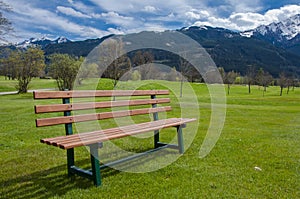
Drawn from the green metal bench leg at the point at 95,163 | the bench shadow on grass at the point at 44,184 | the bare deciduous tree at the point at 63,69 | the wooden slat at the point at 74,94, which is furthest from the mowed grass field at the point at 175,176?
the bare deciduous tree at the point at 63,69

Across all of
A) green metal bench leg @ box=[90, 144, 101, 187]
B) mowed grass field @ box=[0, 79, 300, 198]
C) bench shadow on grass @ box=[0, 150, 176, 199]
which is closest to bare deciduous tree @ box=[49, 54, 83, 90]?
mowed grass field @ box=[0, 79, 300, 198]

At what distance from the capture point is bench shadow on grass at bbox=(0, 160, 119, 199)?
362cm

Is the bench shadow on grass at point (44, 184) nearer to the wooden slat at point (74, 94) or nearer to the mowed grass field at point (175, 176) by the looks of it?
the mowed grass field at point (175, 176)

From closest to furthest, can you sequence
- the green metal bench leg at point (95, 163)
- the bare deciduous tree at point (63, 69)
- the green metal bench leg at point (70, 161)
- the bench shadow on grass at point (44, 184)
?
1. the bench shadow on grass at point (44, 184)
2. the green metal bench leg at point (95, 163)
3. the green metal bench leg at point (70, 161)
4. the bare deciduous tree at point (63, 69)

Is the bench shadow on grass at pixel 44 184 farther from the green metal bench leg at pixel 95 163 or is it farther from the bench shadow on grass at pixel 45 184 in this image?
the green metal bench leg at pixel 95 163

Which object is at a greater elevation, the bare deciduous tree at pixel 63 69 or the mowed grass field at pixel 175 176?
the bare deciduous tree at pixel 63 69

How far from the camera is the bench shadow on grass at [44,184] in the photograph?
142 inches

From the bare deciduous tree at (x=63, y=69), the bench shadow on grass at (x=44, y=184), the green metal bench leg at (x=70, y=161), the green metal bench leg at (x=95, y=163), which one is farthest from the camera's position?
the bare deciduous tree at (x=63, y=69)

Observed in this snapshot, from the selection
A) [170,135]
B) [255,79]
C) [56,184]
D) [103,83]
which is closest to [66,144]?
[56,184]

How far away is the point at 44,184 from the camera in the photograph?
397 cm

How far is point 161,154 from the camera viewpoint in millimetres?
5734

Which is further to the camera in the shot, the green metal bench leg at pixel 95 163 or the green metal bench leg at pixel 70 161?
the green metal bench leg at pixel 70 161

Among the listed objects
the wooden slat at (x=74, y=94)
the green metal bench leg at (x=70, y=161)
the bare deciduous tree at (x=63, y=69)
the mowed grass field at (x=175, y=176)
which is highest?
the bare deciduous tree at (x=63, y=69)

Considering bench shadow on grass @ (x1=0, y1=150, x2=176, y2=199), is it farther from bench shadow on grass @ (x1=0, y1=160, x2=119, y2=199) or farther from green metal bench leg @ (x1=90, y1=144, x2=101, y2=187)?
green metal bench leg @ (x1=90, y1=144, x2=101, y2=187)
